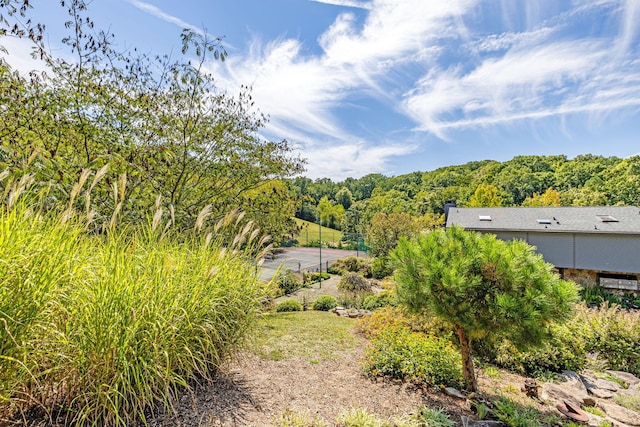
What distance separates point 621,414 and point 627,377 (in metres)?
2.34

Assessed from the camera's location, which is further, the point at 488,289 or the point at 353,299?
the point at 353,299

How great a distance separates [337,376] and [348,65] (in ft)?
23.5

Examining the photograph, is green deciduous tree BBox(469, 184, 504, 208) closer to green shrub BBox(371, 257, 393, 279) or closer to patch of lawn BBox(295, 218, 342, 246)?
green shrub BBox(371, 257, 393, 279)

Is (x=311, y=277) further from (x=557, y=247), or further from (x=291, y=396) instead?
(x=291, y=396)

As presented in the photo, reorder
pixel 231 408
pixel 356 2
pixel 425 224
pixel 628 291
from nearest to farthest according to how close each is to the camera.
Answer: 1. pixel 231 408
2. pixel 356 2
3. pixel 628 291
4. pixel 425 224

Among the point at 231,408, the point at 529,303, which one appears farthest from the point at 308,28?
the point at 231,408

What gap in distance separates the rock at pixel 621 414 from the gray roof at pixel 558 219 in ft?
36.1

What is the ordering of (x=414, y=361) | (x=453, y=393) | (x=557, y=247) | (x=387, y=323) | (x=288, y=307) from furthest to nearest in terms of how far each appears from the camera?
1. (x=557, y=247)
2. (x=288, y=307)
3. (x=387, y=323)
4. (x=414, y=361)
5. (x=453, y=393)

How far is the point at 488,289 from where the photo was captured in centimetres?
333

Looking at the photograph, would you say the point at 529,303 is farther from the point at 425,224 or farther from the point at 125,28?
the point at 425,224

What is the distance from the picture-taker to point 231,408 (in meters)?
2.62

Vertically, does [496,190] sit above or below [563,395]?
above

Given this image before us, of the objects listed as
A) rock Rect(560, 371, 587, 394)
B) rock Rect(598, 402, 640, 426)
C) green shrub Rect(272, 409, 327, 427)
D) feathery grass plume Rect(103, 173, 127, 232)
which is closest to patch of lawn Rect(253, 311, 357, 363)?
green shrub Rect(272, 409, 327, 427)

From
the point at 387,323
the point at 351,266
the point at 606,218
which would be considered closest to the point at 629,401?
the point at 387,323
